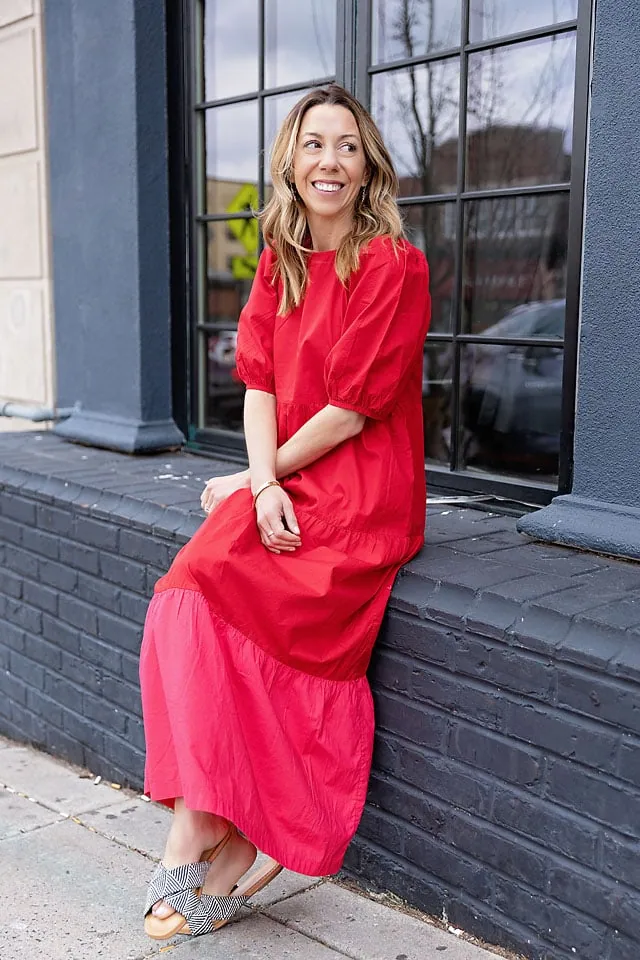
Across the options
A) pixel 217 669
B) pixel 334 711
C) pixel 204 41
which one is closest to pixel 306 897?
pixel 334 711

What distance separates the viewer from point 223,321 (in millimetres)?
4465

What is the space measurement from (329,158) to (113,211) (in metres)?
2.14

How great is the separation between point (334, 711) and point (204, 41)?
3.07 metres

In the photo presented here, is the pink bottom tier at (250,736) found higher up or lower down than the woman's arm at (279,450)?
lower down

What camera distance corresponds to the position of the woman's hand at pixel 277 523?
8.24 feet

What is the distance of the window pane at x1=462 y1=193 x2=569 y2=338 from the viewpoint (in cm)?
327

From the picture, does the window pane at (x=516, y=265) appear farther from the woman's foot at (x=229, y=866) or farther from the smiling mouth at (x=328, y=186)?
the woman's foot at (x=229, y=866)

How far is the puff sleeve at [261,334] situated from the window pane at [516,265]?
98cm

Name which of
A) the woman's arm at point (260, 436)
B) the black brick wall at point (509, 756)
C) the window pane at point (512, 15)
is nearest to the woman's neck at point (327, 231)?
the woman's arm at point (260, 436)

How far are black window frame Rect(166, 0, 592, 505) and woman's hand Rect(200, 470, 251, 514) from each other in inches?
39.6

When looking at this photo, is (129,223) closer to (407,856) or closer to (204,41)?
(204,41)

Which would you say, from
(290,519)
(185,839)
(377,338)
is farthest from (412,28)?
(185,839)

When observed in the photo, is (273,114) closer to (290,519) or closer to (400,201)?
(400,201)

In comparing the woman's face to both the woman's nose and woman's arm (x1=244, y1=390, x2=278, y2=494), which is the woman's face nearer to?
the woman's nose
